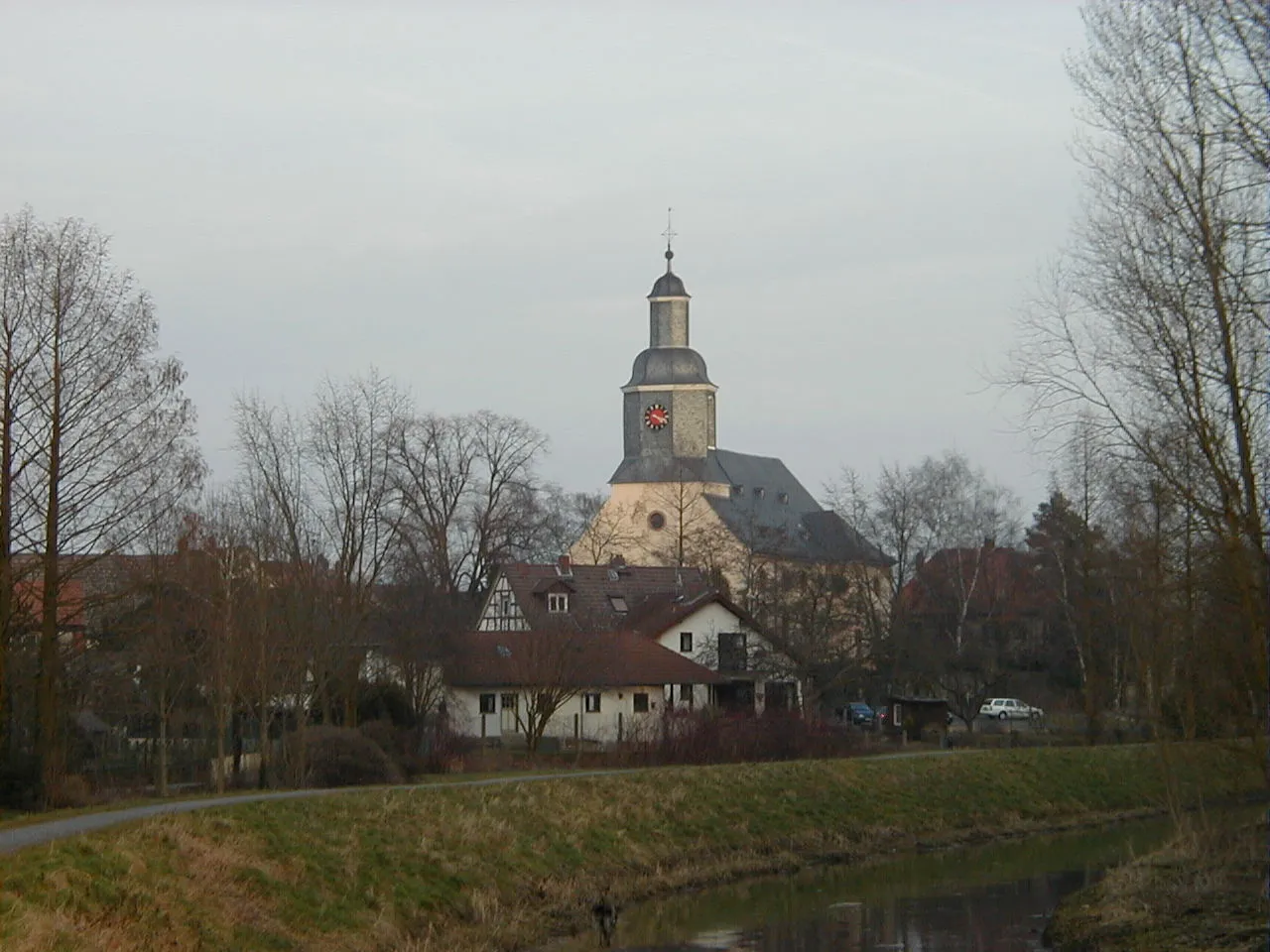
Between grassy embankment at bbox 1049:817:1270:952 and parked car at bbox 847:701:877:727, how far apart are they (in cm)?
3846

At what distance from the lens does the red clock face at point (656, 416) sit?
108 m

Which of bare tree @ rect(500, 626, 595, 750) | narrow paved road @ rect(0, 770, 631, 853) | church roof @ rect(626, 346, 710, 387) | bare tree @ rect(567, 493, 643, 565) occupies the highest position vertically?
church roof @ rect(626, 346, 710, 387)

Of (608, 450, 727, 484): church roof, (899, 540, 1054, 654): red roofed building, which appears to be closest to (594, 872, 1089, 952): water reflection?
(899, 540, 1054, 654): red roofed building

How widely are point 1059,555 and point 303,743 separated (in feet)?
126

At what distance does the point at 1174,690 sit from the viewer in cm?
2506

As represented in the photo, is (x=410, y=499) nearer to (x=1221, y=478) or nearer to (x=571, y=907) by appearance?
(x=571, y=907)

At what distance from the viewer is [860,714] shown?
69312mm

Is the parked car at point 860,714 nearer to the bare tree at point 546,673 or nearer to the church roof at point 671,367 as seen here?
the bare tree at point 546,673

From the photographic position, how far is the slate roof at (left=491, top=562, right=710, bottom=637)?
62750 mm

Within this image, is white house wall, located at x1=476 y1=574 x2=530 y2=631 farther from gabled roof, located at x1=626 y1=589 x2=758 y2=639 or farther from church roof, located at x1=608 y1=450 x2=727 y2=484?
church roof, located at x1=608 y1=450 x2=727 y2=484

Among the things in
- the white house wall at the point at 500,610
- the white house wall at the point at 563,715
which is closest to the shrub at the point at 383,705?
the white house wall at the point at 563,715

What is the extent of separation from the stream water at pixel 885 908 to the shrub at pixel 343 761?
8910 mm

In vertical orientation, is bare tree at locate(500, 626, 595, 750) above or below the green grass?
above

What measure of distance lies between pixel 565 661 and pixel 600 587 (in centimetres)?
2224
